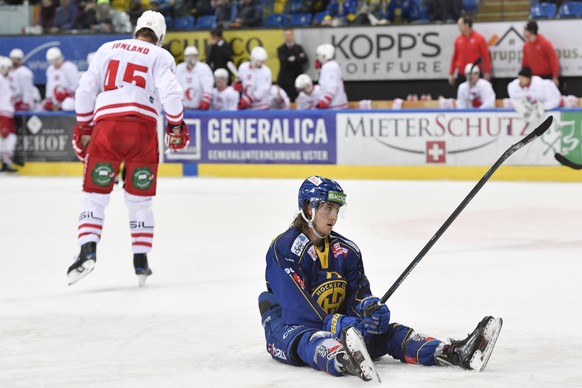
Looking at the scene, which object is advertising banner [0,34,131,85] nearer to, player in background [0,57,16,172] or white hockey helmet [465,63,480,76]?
player in background [0,57,16,172]

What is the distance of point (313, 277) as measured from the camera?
5.21 metres

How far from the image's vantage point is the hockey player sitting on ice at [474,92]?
16.5m

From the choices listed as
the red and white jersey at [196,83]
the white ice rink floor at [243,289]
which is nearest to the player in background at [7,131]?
the red and white jersey at [196,83]

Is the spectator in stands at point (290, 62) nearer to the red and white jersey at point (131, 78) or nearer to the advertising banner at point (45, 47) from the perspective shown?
the advertising banner at point (45, 47)

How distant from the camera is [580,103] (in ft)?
52.7

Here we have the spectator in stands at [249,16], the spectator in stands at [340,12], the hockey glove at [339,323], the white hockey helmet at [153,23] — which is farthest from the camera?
the spectator in stands at [249,16]

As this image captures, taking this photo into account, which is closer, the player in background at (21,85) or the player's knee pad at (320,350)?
the player's knee pad at (320,350)

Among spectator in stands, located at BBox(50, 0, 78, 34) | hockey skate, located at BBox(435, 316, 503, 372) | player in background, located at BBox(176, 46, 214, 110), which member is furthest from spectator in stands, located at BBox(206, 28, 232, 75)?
hockey skate, located at BBox(435, 316, 503, 372)

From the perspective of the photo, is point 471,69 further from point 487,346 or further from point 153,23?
point 487,346

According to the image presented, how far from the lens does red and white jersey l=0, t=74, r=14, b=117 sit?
60.5 ft

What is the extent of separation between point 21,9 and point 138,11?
2.42m

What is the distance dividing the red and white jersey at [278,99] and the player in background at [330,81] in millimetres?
655

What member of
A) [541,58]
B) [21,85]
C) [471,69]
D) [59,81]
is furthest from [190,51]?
[541,58]

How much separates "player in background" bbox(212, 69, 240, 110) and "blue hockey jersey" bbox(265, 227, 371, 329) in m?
12.9
